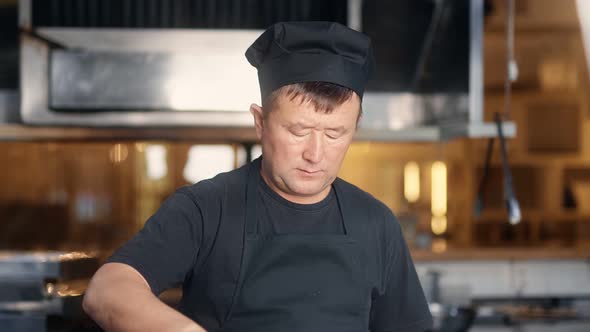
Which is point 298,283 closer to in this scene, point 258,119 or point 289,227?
point 289,227

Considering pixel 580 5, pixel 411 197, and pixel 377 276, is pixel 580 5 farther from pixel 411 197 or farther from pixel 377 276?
pixel 411 197

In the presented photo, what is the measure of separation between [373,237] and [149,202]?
17.9ft

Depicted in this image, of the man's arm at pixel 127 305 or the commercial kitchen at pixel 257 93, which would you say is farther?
the commercial kitchen at pixel 257 93

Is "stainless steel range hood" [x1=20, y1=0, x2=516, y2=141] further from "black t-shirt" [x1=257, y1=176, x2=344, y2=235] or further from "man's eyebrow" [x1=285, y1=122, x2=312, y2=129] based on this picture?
"man's eyebrow" [x1=285, y1=122, x2=312, y2=129]

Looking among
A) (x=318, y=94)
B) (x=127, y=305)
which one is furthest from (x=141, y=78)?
(x=127, y=305)

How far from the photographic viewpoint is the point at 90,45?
2.81 m

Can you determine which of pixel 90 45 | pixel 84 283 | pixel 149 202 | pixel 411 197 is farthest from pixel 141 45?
pixel 411 197

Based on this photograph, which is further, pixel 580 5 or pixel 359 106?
pixel 580 5

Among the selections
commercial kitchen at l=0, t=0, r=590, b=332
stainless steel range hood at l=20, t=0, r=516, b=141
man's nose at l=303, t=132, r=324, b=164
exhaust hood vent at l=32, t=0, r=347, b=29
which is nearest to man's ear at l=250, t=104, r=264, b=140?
man's nose at l=303, t=132, r=324, b=164

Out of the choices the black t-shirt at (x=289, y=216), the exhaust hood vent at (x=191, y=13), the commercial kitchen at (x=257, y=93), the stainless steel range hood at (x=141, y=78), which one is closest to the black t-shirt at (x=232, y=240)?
the black t-shirt at (x=289, y=216)

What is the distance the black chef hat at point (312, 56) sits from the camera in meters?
1.31

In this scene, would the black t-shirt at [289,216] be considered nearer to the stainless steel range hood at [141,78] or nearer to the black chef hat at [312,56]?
the black chef hat at [312,56]

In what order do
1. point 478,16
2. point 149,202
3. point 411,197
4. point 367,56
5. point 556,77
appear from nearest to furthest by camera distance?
point 367,56
point 478,16
point 556,77
point 149,202
point 411,197

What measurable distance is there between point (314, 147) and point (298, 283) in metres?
0.22
